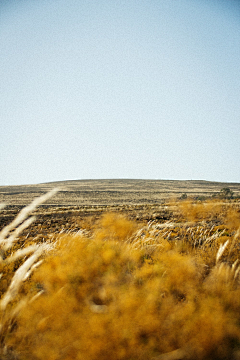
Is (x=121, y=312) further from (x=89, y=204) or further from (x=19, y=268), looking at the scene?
(x=89, y=204)

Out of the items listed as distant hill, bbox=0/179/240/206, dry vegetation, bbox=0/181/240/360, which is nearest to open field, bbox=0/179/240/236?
distant hill, bbox=0/179/240/206

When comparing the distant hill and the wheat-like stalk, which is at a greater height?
the wheat-like stalk

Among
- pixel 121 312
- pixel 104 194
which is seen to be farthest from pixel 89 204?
pixel 121 312

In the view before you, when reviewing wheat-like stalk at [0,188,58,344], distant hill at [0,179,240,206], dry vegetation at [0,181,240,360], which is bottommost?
distant hill at [0,179,240,206]

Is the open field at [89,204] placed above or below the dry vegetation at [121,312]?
below

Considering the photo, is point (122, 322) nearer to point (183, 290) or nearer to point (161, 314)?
point (161, 314)

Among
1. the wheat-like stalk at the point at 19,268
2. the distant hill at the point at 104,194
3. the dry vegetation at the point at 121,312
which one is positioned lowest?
the distant hill at the point at 104,194

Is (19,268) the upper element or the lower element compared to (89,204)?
upper

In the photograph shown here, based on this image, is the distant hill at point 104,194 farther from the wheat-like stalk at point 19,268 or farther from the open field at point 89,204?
the wheat-like stalk at point 19,268

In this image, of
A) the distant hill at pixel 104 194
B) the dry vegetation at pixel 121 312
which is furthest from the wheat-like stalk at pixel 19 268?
the distant hill at pixel 104 194

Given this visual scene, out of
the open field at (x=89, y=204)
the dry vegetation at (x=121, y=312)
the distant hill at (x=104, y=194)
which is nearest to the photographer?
the dry vegetation at (x=121, y=312)

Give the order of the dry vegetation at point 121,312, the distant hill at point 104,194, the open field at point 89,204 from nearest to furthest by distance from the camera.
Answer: the dry vegetation at point 121,312 → the open field at point 89,204 → the distant hill at point 104,194

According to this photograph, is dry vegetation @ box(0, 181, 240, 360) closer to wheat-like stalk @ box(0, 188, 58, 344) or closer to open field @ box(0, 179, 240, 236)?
wheat-like stalk @ box(0, 188, 58, 344)

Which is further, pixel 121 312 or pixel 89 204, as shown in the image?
pixel 89 204
